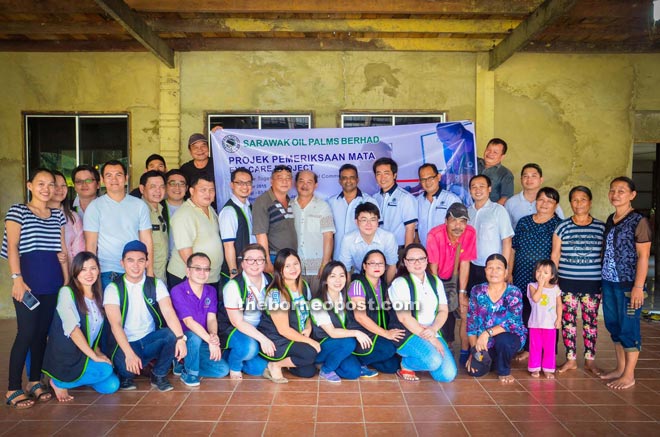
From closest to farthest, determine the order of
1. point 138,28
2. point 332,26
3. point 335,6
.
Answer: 1. point 335,6
2. point 138,28
3. point 332,26

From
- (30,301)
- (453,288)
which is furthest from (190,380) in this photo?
(453,288)

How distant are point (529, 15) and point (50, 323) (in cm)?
505

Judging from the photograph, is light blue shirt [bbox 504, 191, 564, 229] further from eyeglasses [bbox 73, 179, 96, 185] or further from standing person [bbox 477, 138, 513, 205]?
eyeglasses [bbox 73, 179, 96, 185]

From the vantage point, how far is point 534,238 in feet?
13.6

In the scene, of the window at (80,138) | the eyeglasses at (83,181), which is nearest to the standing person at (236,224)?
the eyeglasses at (83,181)

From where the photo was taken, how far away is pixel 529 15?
5.21 meters

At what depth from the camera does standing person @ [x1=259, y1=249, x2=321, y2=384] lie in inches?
145

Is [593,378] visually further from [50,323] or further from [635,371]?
[50,323]

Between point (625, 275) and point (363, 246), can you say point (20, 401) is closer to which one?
point (363, 246)

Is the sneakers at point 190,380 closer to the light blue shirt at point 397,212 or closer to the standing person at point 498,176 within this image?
the light blue shirt at point 397,212

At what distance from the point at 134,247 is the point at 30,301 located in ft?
2.30

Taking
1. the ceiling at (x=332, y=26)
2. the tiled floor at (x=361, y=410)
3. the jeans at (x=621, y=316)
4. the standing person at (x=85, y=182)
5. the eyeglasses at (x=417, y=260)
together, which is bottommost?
the tiled floor at (x=361, y=410)

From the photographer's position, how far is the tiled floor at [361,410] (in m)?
2.93

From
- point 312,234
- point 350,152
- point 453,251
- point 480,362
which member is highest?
point 350,152
